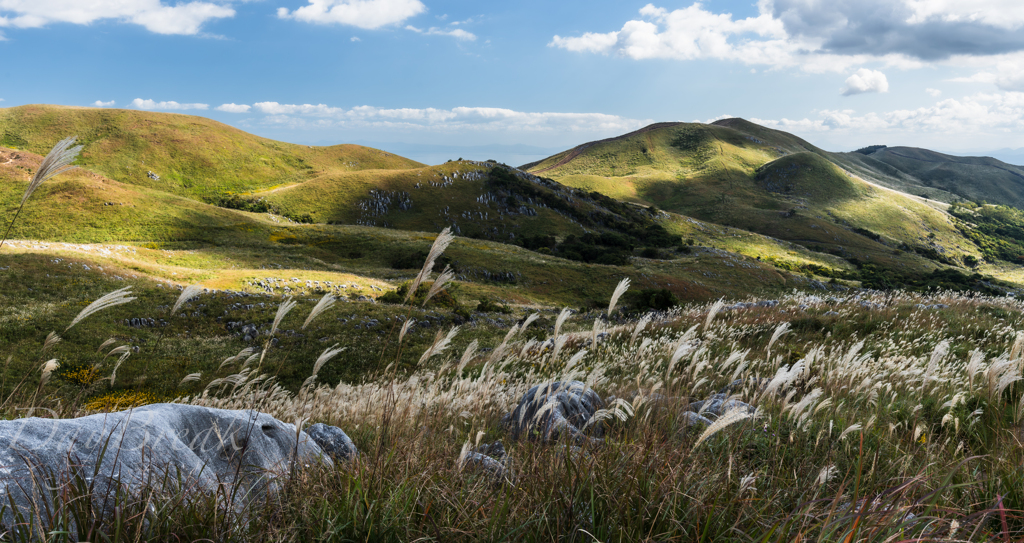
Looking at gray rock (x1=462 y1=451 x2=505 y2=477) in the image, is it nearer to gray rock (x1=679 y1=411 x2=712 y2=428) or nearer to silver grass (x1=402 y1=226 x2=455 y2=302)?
silver grass (x1=402 y1=226 x2=455 y2=302)

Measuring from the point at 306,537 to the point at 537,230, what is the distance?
7314cm

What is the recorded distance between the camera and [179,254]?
37938 millimetres

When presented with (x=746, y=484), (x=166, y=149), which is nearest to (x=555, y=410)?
(x=746, y=484)

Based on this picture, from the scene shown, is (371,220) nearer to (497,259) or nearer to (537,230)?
(537,230)

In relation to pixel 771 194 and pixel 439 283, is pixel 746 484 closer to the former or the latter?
pixel 439 283

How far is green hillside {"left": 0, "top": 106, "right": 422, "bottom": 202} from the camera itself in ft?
281

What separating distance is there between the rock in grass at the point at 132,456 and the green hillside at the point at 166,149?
91.4 metres

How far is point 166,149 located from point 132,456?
117639 mm

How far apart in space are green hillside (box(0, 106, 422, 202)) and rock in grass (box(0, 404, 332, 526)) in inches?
3600

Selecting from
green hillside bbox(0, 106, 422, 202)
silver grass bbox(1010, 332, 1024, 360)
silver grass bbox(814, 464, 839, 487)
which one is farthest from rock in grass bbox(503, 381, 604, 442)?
green hillside bbox(0, 106, 422, 202)

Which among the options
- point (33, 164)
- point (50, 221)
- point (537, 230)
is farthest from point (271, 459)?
point (33, 164)

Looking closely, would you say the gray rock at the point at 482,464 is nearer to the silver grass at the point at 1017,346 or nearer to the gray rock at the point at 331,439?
the gray rock at the point at 331,439

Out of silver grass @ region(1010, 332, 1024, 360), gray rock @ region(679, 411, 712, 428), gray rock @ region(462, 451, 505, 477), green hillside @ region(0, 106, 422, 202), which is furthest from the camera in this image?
green hillside @ region(0, 106, 422, 202)

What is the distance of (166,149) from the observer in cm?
9312
